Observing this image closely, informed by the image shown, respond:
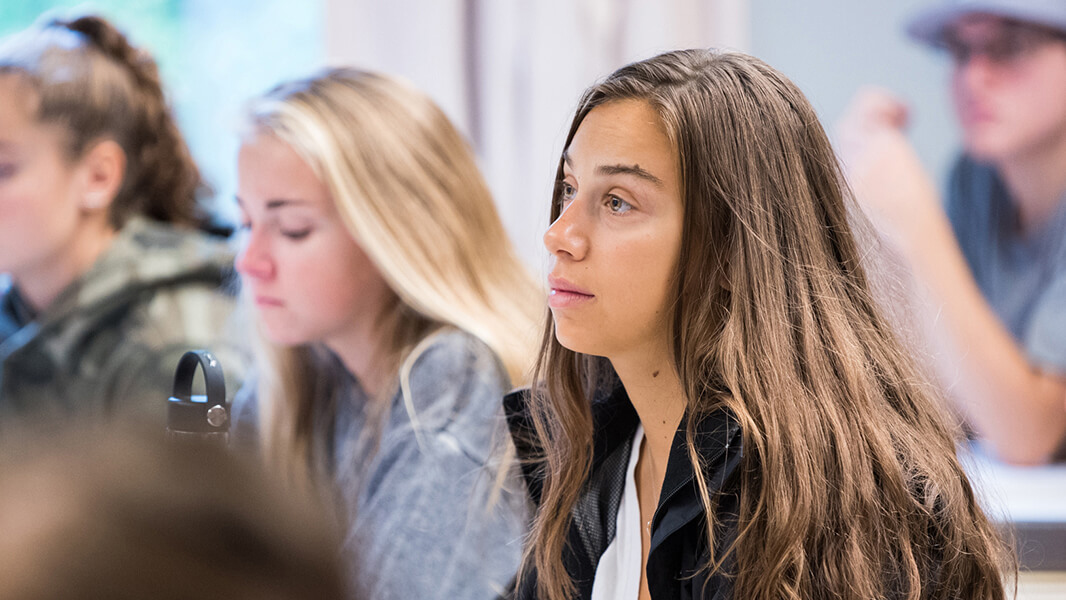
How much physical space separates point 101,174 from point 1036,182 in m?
1.63

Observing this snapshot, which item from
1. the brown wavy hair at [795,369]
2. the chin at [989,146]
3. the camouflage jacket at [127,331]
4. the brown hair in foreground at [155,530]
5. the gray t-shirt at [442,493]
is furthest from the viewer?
the chin at [989,146]

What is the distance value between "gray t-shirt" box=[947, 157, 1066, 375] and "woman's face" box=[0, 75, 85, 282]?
1.54 meters

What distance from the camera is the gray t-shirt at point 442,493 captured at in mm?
1237

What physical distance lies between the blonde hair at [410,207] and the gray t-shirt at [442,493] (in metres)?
0.04

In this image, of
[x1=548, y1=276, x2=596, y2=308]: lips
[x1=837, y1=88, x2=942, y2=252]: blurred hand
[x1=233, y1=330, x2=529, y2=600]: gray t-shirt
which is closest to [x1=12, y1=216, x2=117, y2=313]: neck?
[x1=233, y1=330, x2=529, y2=600]: gray t-shirt

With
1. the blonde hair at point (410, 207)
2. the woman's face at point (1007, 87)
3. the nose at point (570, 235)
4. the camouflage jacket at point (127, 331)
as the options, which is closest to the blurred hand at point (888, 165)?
the woman's face at point (1007, 87)

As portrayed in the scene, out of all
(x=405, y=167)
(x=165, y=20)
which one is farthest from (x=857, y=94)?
(x=165, y=20)

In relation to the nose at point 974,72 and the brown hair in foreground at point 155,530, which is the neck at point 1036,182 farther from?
the brown hair in foreground at point 155,530

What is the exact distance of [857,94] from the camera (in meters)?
1.76

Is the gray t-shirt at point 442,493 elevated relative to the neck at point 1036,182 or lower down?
lower down

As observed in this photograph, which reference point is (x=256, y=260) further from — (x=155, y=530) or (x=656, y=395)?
(x=155, y=530)

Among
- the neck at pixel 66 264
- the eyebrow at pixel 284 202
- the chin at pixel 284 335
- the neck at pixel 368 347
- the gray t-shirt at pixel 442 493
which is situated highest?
the eyebrow at pixel 284 202

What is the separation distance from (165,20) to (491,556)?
137 cm

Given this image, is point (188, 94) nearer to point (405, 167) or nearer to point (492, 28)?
point (492, 28)
